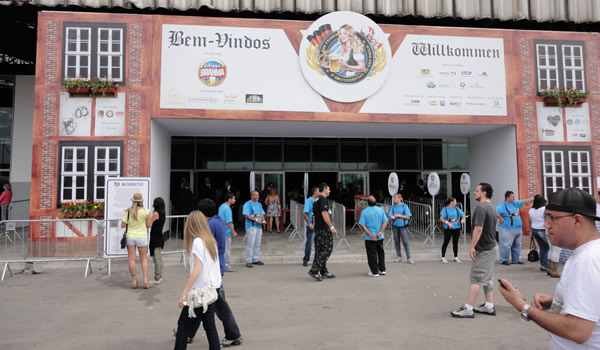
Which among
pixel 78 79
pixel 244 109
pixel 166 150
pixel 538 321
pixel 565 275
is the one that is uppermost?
pixel 78 79

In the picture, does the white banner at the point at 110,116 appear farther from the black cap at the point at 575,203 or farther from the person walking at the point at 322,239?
the black cap at the point at 575,203

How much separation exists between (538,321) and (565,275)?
283 mm

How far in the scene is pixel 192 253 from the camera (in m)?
3.72

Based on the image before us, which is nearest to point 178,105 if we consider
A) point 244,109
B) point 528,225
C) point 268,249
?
point 244,109

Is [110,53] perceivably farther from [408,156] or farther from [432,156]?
[432,156]

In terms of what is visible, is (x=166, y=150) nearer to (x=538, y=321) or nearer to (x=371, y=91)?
(x=371, y=91)

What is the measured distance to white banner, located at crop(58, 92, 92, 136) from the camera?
34.6 feet

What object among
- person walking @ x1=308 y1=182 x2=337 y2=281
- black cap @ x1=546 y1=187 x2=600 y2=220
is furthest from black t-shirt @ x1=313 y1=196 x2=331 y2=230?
black cap @ x1=546 y1=187 x2=600 y2=220

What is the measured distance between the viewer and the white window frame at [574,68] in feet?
40.3

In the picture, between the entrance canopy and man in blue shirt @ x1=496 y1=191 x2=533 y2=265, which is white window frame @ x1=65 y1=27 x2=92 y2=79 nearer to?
the entrance canopy

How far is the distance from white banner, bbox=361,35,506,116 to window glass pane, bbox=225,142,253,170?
24.4 feet

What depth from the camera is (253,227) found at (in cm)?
902

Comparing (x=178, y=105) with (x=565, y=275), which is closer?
(x=565, y=275)

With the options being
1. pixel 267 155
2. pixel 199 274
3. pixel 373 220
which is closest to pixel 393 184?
pixel 373 220
